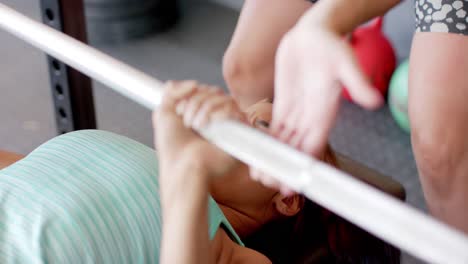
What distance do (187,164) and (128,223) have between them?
0.16 m

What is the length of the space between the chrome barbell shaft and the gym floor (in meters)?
0.96

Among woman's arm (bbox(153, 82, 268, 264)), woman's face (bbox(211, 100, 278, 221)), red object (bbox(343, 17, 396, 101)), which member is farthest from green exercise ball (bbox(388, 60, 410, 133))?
woman's arm (bbox(153, 82, 268, 264))

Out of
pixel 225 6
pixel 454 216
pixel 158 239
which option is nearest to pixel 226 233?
pixel 158 239

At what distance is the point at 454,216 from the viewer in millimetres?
912

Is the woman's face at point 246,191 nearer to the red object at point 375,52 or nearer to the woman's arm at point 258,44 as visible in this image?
the woman's arm at point 258,44

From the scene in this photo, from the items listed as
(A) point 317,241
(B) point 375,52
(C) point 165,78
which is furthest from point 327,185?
(C) point 165,78

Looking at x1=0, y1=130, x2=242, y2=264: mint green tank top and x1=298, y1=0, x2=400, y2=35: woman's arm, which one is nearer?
x1=298, y1=0, x2=400, y2=35: woman's arm

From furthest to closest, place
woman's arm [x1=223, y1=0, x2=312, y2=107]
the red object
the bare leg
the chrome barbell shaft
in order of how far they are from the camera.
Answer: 1. the red object
2. woman's arm [x1=223, y1=0, x2=312, y2=107]
3. the bare leg
4. the chrome barbell shaft

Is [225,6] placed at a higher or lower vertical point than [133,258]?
lower

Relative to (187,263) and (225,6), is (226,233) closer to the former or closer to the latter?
(187,263)

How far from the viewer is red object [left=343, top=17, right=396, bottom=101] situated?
1770 mm

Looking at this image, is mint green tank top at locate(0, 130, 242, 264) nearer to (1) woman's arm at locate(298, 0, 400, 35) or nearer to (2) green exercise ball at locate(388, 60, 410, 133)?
(1) woman's arm at locate(298, 0, 400, 35)

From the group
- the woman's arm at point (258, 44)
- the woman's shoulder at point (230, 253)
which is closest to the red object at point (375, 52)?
the woman's arm at point (258, 44)

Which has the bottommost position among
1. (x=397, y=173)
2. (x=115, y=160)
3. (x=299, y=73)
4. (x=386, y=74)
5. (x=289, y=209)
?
(x=397, y=173)
